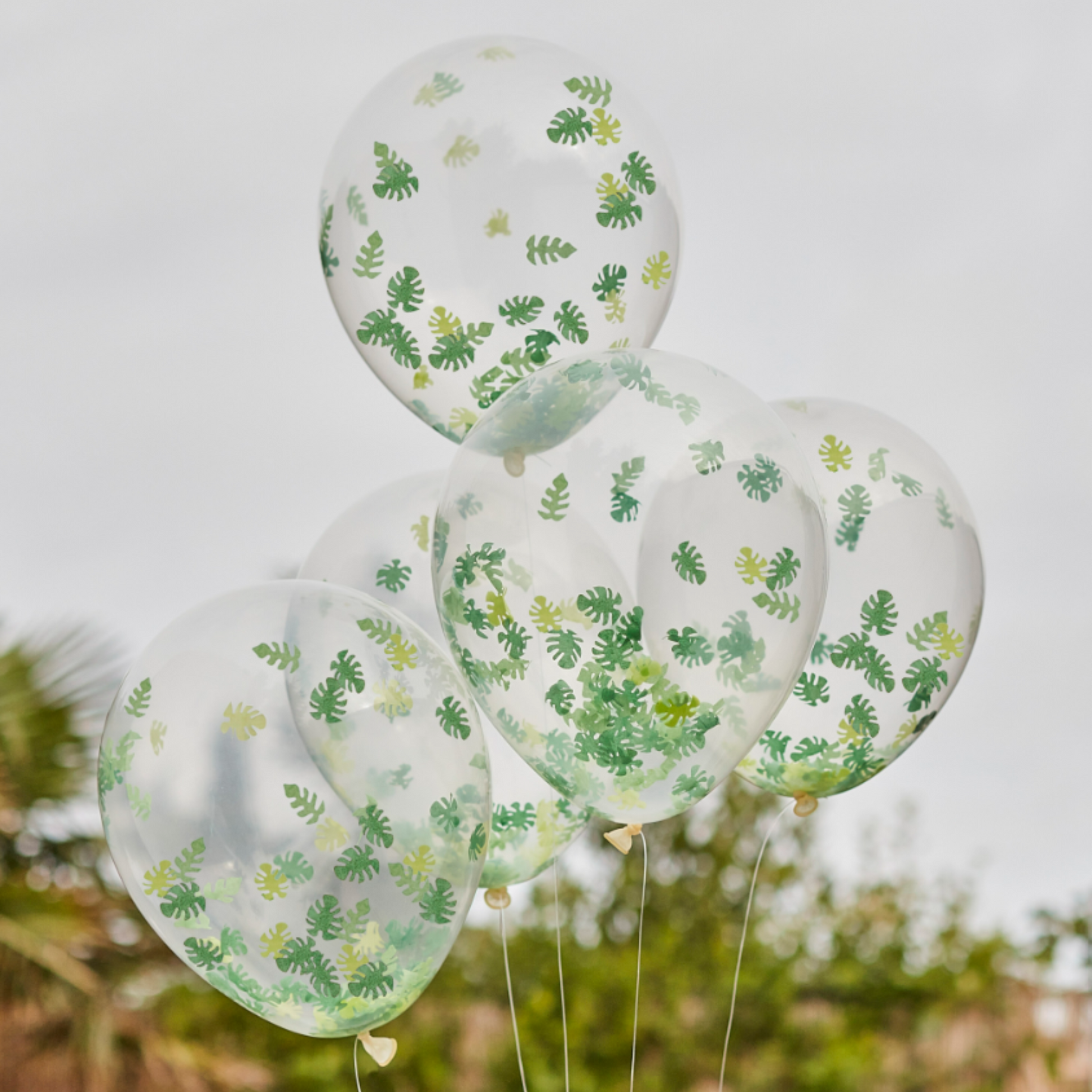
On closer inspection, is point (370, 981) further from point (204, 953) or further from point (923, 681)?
point (923, 681)

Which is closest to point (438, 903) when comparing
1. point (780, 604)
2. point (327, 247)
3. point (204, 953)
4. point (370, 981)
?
point (370, 981)

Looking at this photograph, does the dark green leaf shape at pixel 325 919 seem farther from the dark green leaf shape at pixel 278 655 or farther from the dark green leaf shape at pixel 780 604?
the dark green leaf shape at pixel 780 604

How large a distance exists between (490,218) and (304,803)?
644mm

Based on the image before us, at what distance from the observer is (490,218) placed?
120 cm

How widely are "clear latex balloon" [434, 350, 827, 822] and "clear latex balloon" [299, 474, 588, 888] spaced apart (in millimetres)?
324

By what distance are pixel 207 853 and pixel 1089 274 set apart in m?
3.67

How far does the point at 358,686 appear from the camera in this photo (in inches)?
41.8

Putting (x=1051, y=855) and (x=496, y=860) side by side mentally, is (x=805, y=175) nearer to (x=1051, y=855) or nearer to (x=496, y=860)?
(x=1051, y=855)

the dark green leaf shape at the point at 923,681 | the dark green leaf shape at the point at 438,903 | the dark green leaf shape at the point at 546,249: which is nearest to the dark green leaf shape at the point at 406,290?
the dark green leaf shape at the point at 546,249

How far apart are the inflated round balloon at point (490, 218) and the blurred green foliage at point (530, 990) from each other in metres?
2.29

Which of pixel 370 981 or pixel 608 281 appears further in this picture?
pixel 608 281

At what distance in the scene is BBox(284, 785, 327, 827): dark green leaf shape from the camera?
102 centimetres

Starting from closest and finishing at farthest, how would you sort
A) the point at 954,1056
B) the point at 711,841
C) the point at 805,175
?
the point at 954,1056
the point at 805,175
the point at 711,841

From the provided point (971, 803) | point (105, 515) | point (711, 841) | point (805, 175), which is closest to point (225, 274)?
point (105, 515)
